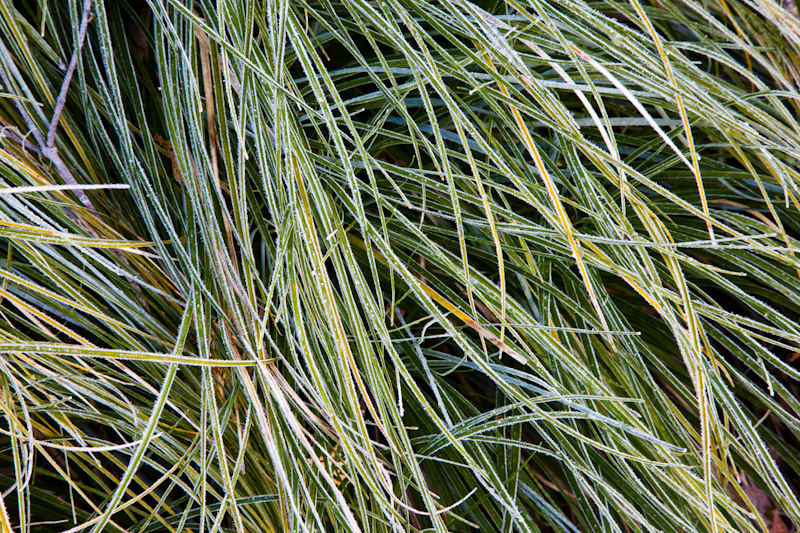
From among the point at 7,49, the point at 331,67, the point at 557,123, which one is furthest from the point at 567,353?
the point at 7,49

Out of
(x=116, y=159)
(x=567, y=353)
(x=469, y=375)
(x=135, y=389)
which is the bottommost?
(x=135, y=389)

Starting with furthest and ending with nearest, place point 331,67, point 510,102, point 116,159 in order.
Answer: point 331,67 < point 116,159 < point 510,102

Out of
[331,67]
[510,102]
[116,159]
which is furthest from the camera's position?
[331,67]

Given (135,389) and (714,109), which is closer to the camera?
(714,109)

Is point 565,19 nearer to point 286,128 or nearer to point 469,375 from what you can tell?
point 286,128

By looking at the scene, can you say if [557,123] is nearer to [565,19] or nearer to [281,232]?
[565,19]

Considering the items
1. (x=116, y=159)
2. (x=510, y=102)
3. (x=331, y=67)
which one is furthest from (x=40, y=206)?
(x=510, y=102)

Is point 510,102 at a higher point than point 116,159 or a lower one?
higher
